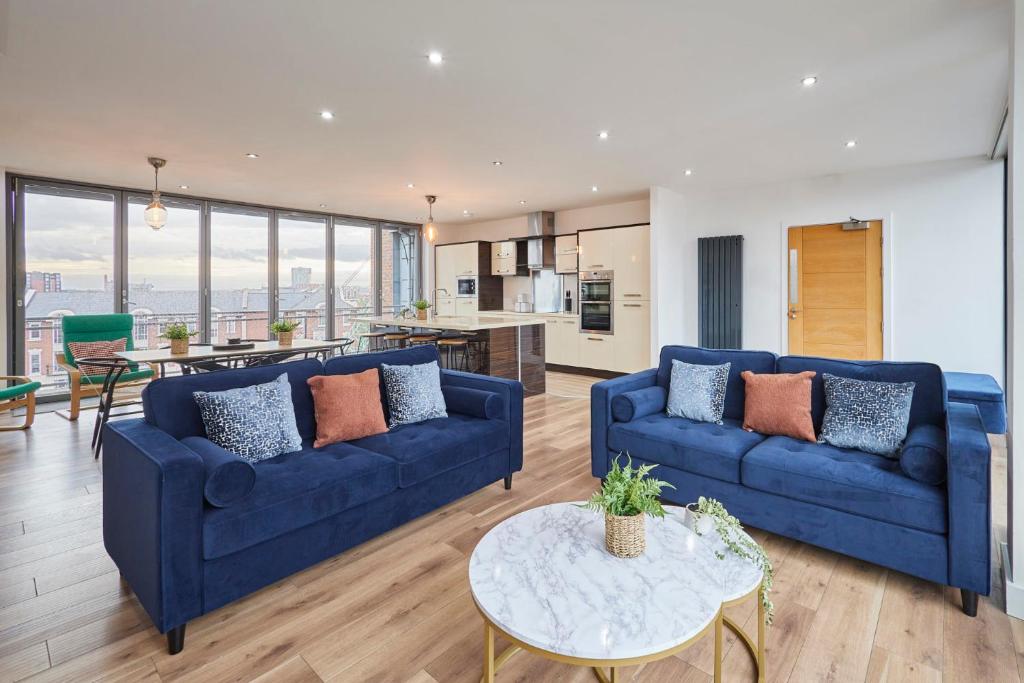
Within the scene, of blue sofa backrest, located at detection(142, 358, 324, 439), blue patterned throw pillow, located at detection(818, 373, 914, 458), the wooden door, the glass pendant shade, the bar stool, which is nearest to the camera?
blue sofa backrest, located at detection(142, 358, 324, 439)

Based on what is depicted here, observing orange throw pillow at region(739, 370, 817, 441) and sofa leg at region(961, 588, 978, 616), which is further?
orange throw pillow at region(739, 370, 817, 441)

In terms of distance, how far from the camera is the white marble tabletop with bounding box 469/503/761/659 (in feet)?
4.28

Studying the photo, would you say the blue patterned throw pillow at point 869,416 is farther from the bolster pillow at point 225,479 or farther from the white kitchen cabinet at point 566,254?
the white kitchen cabinet at point 566,254

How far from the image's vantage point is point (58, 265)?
6.02m

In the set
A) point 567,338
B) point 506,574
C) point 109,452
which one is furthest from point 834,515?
point 567,338

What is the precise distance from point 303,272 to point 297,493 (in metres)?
6.62

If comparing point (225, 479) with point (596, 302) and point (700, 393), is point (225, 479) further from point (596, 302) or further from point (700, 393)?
point (596, 302)

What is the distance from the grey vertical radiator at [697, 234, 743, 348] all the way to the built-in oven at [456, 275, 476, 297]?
386 centimetres

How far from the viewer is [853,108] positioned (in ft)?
13.0

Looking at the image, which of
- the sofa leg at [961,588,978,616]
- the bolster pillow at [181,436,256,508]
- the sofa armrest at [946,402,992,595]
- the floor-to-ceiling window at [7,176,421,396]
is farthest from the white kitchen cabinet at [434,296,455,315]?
the sofa leg at [961,588,978,616]

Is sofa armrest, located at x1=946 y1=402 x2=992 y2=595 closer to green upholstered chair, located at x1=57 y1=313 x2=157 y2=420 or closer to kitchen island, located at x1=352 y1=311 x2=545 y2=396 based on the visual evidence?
kitchen island, located at x1=352 y1=311 x2=545 y2=396

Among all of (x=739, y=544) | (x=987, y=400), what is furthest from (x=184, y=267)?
(x=987, y=400)

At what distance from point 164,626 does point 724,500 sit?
2510 mm

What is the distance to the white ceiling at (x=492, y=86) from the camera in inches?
104
